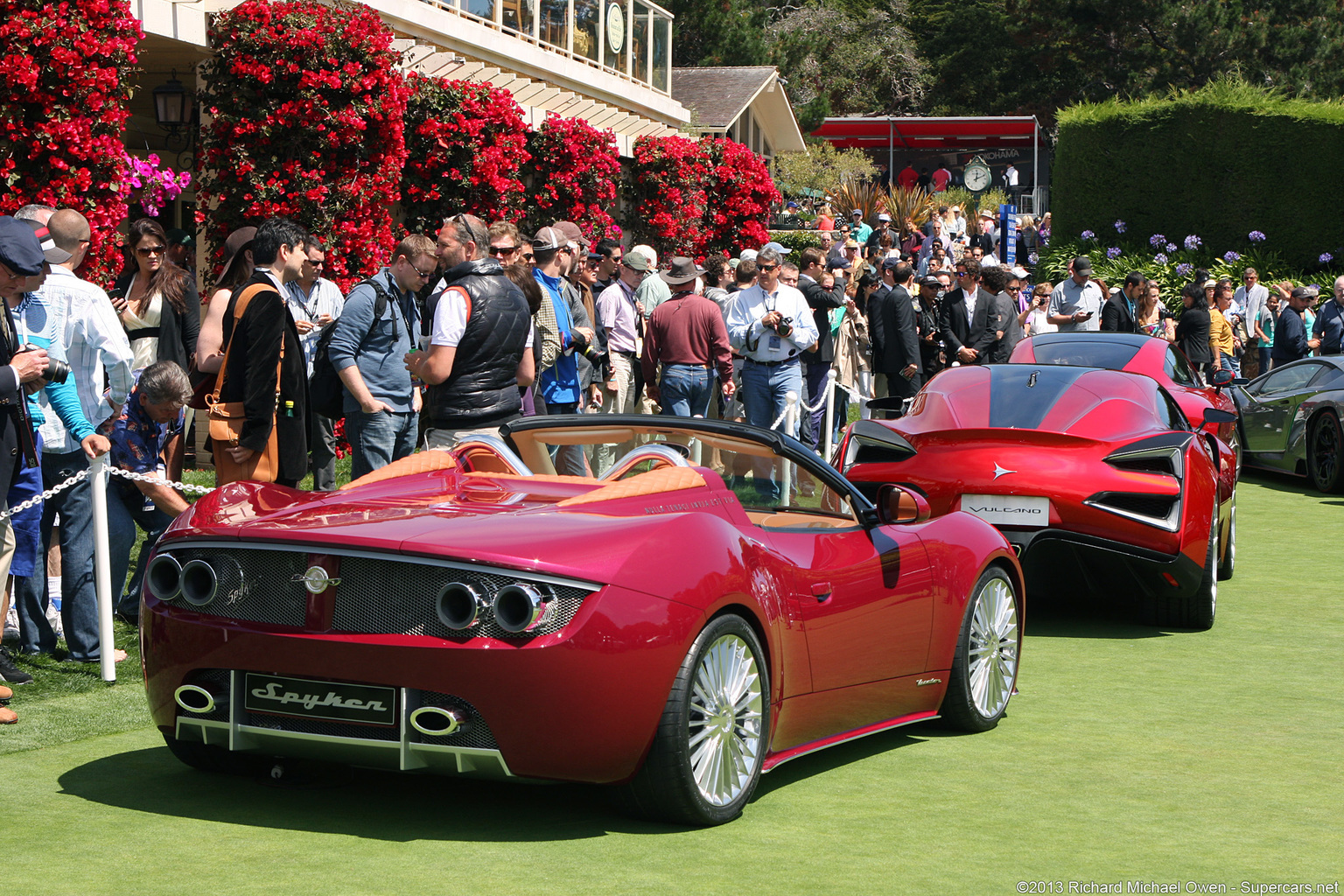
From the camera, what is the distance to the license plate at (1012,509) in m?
8.52

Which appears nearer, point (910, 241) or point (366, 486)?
point (366, 486)

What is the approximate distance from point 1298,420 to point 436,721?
1418cm

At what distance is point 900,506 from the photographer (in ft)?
20.1

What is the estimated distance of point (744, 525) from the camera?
5.29 meters

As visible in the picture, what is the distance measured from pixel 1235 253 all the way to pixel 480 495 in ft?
92.6

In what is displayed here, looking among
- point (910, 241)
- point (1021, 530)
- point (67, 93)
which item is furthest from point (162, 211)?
point (910, 241)

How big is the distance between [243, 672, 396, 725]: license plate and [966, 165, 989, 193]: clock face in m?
51.3

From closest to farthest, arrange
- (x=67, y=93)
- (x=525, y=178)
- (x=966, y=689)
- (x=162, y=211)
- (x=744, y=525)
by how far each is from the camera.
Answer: (x=744, y=525), (x=966, y=689), (x=67, y=93), (x=162, y=211), (x=525, y=178)

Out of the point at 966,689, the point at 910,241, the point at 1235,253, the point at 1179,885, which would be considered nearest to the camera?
the point at 1179,885

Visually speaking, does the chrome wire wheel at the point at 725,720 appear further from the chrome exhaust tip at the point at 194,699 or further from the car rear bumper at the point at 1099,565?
the car rear bumper at the point at 1099,565

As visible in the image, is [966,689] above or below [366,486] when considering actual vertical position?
below

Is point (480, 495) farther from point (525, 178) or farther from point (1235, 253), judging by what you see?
point (1235, 253)

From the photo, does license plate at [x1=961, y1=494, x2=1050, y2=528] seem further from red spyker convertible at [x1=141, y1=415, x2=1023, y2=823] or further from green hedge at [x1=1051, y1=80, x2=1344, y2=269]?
green hedge at [x1=1051, y1=80, x2=1344, y2=269]

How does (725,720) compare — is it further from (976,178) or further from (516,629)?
(976,178)
